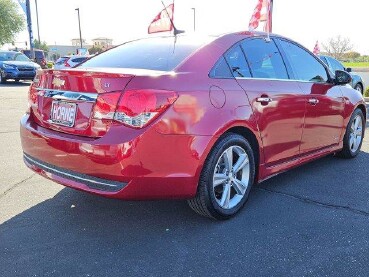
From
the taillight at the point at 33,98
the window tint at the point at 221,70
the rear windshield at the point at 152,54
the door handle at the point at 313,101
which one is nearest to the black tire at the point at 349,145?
the door handle at the point at 313,101

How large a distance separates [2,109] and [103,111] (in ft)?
27.3

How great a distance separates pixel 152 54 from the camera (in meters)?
3.40

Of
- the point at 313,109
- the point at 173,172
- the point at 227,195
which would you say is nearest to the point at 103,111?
the point at 173,172

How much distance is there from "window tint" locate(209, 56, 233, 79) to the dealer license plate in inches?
43.2

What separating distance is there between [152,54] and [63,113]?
0.95 meters

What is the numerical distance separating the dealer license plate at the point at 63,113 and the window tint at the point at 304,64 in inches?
92.6

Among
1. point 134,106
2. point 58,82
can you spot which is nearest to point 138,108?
point 134,106

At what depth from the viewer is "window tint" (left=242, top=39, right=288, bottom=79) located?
356 centimetres

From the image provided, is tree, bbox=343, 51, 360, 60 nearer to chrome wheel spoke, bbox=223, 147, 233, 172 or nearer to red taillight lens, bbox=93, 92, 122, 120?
chrome wheel spoke, bbox=223, 147, 233, 172

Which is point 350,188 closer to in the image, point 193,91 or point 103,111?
point 193,91

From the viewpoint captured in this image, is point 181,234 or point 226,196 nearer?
point 181,234

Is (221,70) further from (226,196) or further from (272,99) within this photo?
(226,196)

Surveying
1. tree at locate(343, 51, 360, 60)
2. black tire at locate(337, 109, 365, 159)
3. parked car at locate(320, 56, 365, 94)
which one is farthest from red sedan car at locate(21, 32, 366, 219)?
tree at locate(343, 51, 360, 60)

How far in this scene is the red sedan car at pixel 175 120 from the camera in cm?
269
